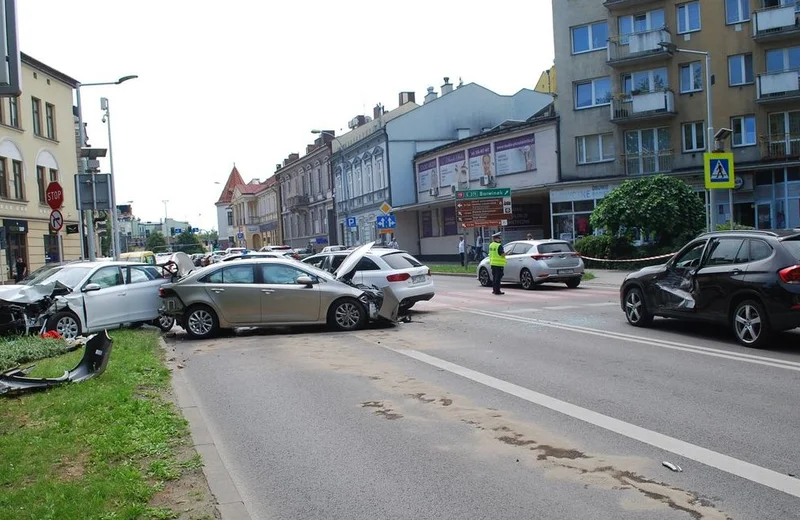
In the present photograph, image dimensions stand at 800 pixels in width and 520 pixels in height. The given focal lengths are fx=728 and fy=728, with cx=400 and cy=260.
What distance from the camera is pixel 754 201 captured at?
3416cm

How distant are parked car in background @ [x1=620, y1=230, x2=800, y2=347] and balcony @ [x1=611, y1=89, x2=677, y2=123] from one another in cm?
2565

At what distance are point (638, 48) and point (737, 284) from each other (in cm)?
2940

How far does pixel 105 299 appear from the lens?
46.6ft

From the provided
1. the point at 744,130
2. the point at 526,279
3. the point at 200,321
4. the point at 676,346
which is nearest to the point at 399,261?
the point at 200,321

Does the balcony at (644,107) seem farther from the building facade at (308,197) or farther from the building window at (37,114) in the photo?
the building facade at (308,197)

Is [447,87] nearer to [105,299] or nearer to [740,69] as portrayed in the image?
[740,69]

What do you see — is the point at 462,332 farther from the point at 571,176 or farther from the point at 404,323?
the point at 571,176

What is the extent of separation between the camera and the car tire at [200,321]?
1371 cm

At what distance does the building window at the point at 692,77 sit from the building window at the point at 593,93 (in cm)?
374

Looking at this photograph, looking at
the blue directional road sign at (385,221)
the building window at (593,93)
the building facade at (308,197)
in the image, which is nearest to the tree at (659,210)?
the building window at (593,93)

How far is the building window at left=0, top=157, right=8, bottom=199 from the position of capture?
33156 mm

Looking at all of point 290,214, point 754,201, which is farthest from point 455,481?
point 290,214

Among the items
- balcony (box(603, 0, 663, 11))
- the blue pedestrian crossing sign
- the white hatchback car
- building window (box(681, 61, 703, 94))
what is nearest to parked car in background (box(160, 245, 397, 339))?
the white hatchback car

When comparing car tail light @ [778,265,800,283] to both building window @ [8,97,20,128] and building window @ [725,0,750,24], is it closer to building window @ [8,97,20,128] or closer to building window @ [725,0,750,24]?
building window @ [725,0,750,24]
